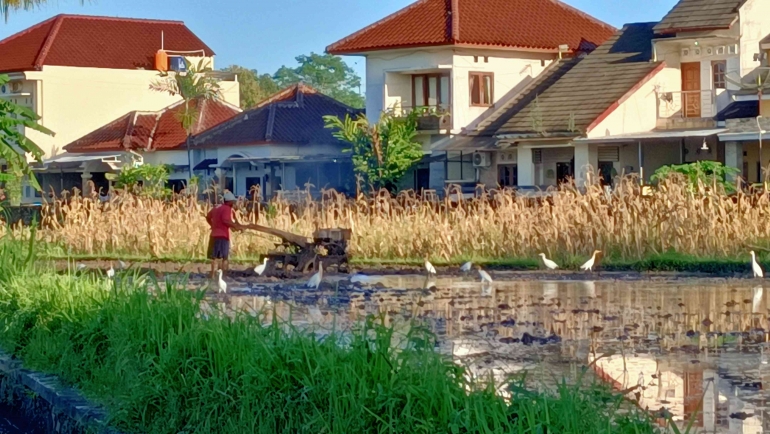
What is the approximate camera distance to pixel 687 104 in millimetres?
43000

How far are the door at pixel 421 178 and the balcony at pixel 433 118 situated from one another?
175 cm

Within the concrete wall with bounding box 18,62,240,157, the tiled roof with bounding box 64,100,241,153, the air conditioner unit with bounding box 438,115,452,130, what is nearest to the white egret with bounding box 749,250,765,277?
the air conditioner unit with bounding box 438,115,452,130

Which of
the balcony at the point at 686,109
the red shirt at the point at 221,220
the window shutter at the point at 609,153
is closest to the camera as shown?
the red shirt at the point at 221,220

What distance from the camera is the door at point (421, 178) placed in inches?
1923

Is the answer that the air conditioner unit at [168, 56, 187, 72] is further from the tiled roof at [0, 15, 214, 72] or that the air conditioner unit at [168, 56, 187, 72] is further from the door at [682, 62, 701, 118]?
the door at [682, 62, 701, 118]

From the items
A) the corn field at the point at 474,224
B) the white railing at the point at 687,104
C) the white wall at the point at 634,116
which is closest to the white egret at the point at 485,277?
the corn field at the point at 474,224

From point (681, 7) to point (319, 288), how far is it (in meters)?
28.9

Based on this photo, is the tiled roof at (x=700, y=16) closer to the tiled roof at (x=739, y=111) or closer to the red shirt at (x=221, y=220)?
the tiled roof at (x=739, y=111)

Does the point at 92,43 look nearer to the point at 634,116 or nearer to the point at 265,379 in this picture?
the point at 634,116

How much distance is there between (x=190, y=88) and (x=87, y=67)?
7.45 meters

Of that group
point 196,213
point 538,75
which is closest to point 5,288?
point 196,213

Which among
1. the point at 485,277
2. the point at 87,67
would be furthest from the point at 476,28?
the point at 485,277

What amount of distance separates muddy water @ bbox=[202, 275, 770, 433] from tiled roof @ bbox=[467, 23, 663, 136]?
23.3 meters

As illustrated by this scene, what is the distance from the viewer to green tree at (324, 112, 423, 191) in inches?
1815
